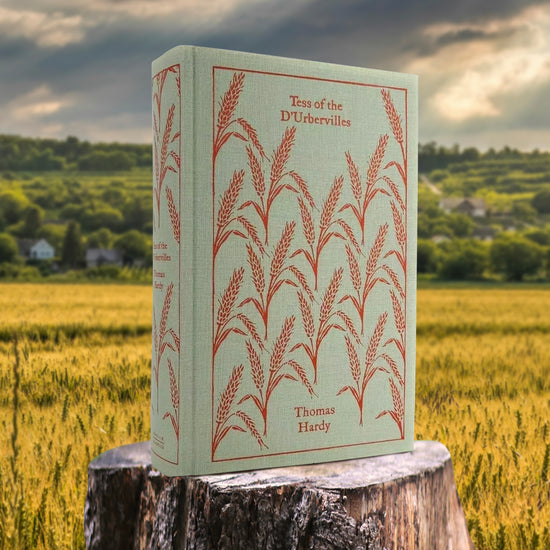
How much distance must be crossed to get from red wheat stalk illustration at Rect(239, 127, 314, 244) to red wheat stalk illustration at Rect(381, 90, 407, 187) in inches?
14.3

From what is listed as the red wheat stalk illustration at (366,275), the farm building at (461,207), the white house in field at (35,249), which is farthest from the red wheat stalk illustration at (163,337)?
the farm building at (461,207)

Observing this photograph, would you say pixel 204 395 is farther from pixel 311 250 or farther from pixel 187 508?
pixel 311 250

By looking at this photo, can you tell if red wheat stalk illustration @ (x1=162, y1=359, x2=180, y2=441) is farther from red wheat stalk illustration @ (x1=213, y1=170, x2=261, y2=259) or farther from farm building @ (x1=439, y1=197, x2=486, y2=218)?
farm building @ (x1=439, y1=197, x2=486, y2=218)

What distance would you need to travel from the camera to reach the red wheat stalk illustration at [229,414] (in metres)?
1.90

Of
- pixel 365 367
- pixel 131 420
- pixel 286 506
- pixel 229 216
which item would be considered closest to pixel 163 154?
pixel 229 216

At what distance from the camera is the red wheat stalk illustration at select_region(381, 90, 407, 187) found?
2.12 m

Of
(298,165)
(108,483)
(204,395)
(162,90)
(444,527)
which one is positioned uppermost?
(162,90)

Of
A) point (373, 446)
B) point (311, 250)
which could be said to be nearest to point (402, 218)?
point (311, 250)

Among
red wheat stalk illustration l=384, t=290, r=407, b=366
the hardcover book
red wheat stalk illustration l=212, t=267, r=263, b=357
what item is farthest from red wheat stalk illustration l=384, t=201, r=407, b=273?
red wheat stalk illustration l=212, t=267, r=263, b=357

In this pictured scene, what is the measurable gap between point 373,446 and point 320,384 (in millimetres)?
318

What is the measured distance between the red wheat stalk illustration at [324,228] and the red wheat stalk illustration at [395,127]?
0.24m

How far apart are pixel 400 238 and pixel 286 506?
94cm

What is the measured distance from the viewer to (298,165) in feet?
6.47

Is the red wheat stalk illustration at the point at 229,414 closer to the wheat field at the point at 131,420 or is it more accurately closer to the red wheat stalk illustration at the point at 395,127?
the wheat field at the point at 131,420
